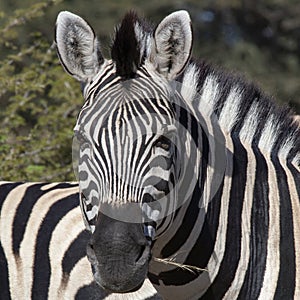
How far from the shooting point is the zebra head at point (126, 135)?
3432 millimetres

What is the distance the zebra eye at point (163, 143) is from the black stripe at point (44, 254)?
6.97 ft

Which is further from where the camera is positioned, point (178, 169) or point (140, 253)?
point (178, 169)

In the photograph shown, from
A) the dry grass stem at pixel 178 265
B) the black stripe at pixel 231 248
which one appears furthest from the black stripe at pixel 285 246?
the dry grass stem at pixel 178 265

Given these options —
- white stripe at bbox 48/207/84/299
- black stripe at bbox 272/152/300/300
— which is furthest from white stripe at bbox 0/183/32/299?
black stripe at bbox 272/152/300/300

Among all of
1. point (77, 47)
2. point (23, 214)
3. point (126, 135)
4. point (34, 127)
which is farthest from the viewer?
point (34, 127)

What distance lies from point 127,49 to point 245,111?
0.86 m

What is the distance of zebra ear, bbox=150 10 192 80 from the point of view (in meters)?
3.78

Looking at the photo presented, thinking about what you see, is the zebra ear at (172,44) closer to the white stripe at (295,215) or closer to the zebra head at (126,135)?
the zebra head at (126,135)

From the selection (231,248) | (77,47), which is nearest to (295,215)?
(231,248)

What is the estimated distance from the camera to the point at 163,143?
11.9 ft

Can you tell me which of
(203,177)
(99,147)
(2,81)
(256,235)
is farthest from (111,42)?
(2,81)

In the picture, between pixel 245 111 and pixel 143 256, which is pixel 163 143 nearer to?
pixel 143 256

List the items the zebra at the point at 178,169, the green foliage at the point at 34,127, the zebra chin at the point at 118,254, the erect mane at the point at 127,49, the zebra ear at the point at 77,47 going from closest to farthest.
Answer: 1. the zebra chin at the point at 118,254
2. the zebra at the point at 178,169
3. the erect mane at the point at 127,49
4. the zebra ear at the point at 77,47
5. the green foliage at the point at 34,127

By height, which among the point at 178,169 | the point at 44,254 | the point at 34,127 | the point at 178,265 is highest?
the point at 34,127
